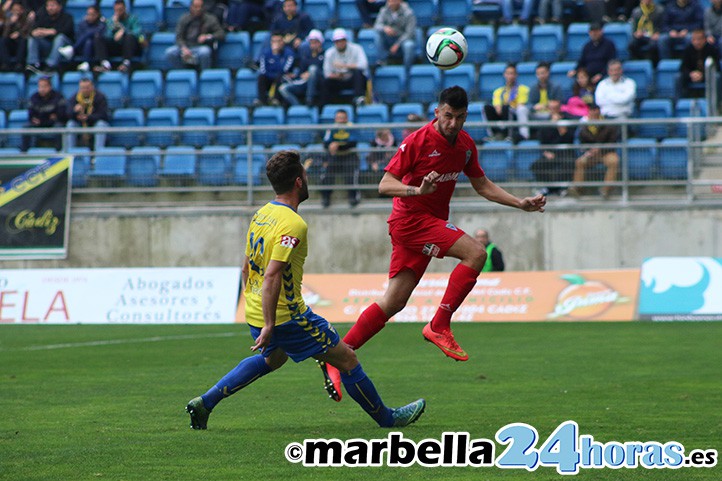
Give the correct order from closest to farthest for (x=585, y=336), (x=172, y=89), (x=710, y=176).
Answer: (x=585, y=336) < (x=710, y=176) < (x=172, y=89)

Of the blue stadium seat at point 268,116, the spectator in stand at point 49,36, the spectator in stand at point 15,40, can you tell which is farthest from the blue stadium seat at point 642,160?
the spectator in stand at point 15,40

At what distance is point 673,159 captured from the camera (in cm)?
2048

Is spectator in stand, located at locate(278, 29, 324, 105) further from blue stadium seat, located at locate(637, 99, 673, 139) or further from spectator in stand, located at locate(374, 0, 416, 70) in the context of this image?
blue stadium seat, located at locate(637, 99, 673, 139)

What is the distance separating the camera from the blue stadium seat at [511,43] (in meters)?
23.7

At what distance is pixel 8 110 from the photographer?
25.1 metres

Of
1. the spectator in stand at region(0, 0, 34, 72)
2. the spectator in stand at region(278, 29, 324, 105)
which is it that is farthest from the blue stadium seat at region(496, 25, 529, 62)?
the spectator in stand at region(0, 0, 34, 72)

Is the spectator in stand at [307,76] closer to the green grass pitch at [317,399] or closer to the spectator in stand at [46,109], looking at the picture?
the spectator in stand at [46,109]

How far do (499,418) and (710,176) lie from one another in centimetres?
1246

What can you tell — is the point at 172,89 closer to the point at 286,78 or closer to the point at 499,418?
the point at 286,78

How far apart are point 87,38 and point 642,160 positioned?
11.5 metres

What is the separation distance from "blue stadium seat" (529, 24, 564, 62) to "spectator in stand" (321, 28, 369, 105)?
10.5 ft

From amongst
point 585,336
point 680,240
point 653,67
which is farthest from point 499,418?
point 653,67

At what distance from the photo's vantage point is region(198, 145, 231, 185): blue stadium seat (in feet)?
71.6

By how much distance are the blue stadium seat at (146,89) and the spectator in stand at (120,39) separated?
64 centimetres
